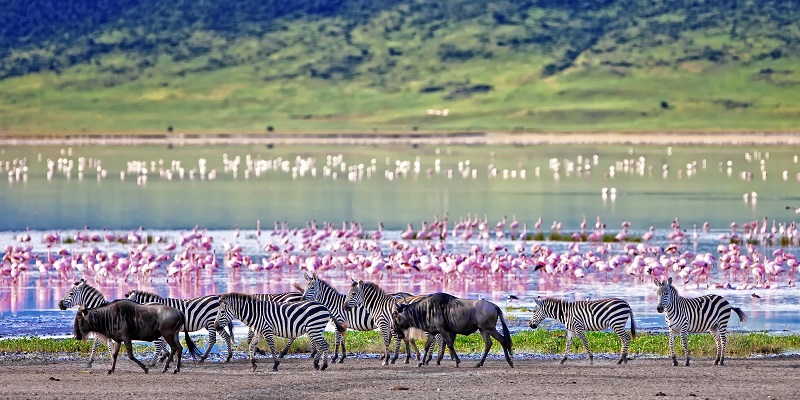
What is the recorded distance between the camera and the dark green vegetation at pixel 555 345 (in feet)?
60.5

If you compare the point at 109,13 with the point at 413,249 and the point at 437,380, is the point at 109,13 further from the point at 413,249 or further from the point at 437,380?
the point at 437,380

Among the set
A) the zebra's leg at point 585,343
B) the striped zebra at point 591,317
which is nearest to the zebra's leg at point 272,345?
the striped zebra at point 591,317

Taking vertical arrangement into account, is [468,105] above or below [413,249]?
above

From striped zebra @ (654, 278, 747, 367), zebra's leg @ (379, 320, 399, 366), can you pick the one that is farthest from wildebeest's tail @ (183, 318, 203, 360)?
striped zebra @ (654, 278, 747, 367)

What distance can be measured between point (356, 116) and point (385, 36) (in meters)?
31.2

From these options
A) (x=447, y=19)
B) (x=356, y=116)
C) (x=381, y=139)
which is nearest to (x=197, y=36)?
(x=447, y=19)

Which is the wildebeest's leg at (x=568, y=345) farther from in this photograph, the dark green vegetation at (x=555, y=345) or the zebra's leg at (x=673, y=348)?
the zebra's leg at (x=673, y=348)

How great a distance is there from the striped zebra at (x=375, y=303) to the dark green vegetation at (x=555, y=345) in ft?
3.99

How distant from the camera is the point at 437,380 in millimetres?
15531

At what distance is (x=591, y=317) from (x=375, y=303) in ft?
8.34

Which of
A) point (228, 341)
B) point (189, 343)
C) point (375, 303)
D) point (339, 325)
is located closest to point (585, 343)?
point (375, 303)

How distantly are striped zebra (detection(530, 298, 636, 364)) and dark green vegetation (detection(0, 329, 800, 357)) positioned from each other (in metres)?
0.96

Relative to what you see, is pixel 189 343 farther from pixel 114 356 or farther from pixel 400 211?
pixel 400 211

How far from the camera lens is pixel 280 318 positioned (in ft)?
54.7
